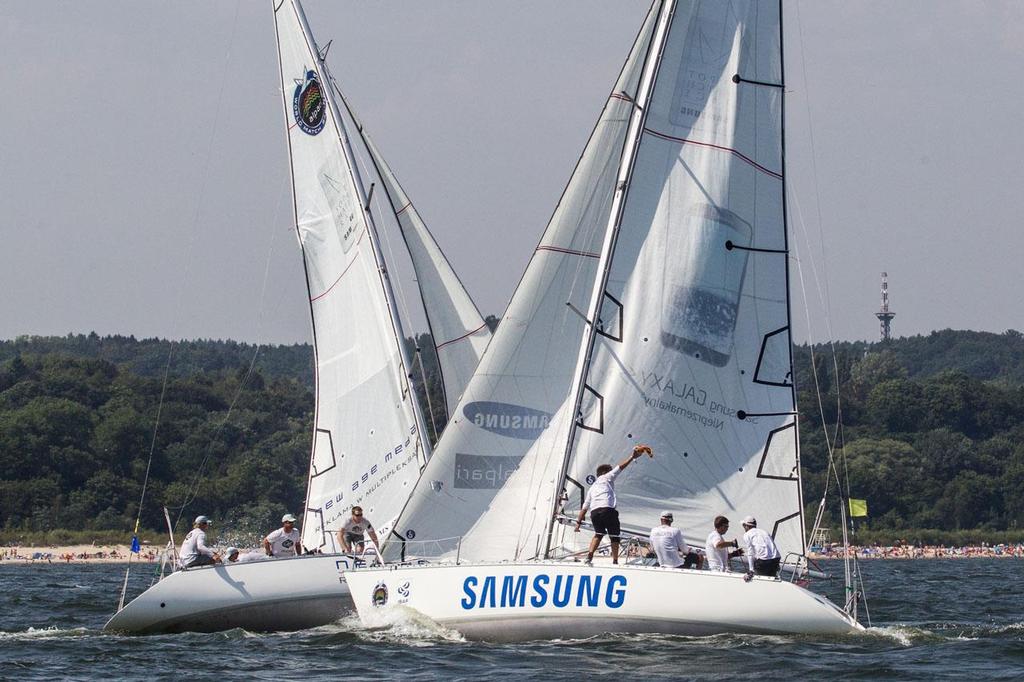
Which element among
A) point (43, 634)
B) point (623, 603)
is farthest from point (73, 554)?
point (623, 603)

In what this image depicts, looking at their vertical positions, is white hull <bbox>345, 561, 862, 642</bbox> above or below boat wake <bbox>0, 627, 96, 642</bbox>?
above

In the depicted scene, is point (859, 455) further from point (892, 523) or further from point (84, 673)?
point (84, 673)

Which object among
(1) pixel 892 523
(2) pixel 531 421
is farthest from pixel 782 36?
(1) pixel 892 523

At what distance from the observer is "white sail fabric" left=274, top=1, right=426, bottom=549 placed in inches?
974

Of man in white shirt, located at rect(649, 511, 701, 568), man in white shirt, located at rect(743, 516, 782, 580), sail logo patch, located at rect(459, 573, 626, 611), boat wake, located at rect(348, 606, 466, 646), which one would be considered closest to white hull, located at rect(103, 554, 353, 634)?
boat wake, located at rect(348, 606, 466, 646)

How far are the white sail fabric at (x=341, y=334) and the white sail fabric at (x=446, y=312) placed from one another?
63 centimetres

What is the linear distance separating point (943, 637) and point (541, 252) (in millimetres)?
6423

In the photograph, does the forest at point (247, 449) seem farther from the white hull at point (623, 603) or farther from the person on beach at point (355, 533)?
the white hull at point (623, 603)

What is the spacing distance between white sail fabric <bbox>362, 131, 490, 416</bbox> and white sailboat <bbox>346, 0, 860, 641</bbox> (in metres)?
4.81

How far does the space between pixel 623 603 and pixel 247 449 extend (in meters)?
68.6

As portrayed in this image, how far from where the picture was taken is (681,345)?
63.3 ft

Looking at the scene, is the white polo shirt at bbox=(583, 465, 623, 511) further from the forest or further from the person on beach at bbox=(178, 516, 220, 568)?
the forest

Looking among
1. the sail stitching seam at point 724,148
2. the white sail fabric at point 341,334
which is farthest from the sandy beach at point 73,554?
the sail stitching seam at point 724,148

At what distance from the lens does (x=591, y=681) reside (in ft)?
50.9
